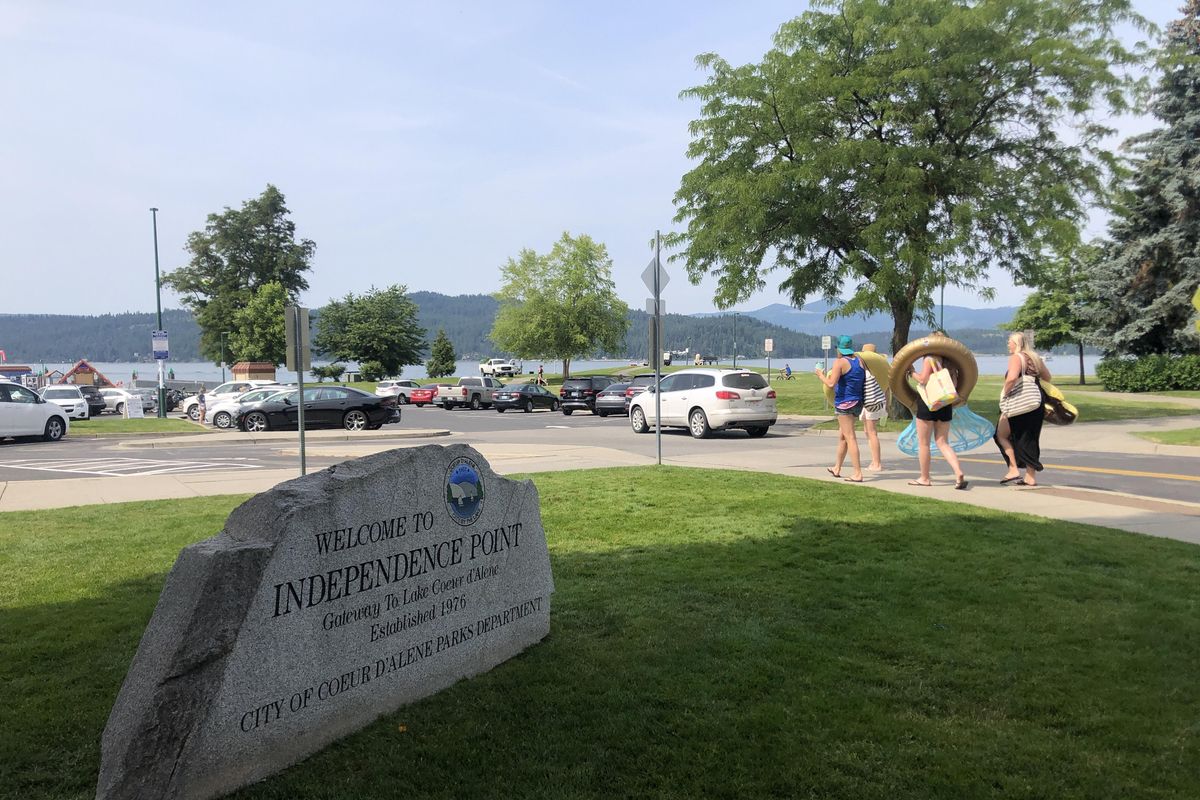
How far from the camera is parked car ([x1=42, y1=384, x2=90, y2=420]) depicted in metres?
32.5

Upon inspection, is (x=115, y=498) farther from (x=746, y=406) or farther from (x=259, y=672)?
(x=746, y=406)

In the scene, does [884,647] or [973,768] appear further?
[884,647]

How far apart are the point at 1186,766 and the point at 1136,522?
227 inches

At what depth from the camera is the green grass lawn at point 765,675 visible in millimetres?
3256

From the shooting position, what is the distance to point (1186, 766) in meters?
3.32

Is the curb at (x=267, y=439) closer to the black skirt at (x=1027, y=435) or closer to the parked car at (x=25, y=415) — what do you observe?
the parked car at (x=25, y=415)

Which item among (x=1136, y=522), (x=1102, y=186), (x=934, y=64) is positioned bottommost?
(x=1136, y=522)

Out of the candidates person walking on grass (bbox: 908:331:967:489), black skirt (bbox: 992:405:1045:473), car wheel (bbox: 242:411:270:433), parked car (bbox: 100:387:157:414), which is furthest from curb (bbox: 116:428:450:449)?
parked car (bbox: 100:387:157:414)

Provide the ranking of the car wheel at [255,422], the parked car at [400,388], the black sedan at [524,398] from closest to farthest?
the car wheel at [255,422], the black sedan at [524,398], the parked car at [400,388]

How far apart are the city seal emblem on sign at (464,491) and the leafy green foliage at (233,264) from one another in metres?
79.9

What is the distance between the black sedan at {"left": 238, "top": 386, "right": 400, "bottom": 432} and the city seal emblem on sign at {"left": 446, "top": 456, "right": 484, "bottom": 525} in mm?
21430

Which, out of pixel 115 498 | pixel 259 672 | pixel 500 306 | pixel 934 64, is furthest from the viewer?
pixel 500 306

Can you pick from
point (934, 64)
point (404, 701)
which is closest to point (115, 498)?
point (404, 701)

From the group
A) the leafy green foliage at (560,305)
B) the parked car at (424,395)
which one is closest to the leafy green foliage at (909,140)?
the parked car at (424,395)
